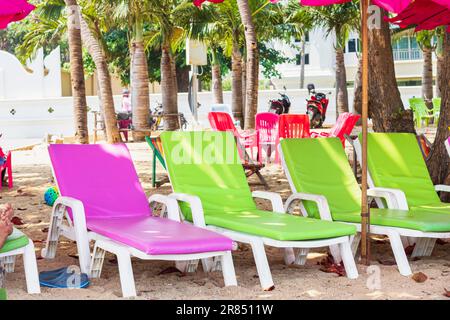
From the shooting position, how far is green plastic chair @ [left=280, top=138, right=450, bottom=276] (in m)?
5.40

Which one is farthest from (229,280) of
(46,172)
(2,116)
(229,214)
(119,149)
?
(2,116)

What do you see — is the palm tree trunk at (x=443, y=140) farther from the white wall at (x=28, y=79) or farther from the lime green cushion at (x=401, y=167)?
the white wall at (x=28, y=79)

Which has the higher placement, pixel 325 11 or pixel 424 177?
pixel 325 11

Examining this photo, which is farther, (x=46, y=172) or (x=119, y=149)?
(x=46, y=172)

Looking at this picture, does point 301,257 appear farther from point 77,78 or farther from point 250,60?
point 250,60

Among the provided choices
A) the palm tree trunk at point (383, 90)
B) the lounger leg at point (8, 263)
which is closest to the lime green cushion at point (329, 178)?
the lounger leg at point (8, 263)

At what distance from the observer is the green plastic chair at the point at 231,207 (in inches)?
197

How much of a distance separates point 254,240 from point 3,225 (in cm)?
161

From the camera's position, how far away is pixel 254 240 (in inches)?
199

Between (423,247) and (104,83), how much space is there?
43.4 ft

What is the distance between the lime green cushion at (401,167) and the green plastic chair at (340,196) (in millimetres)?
144
